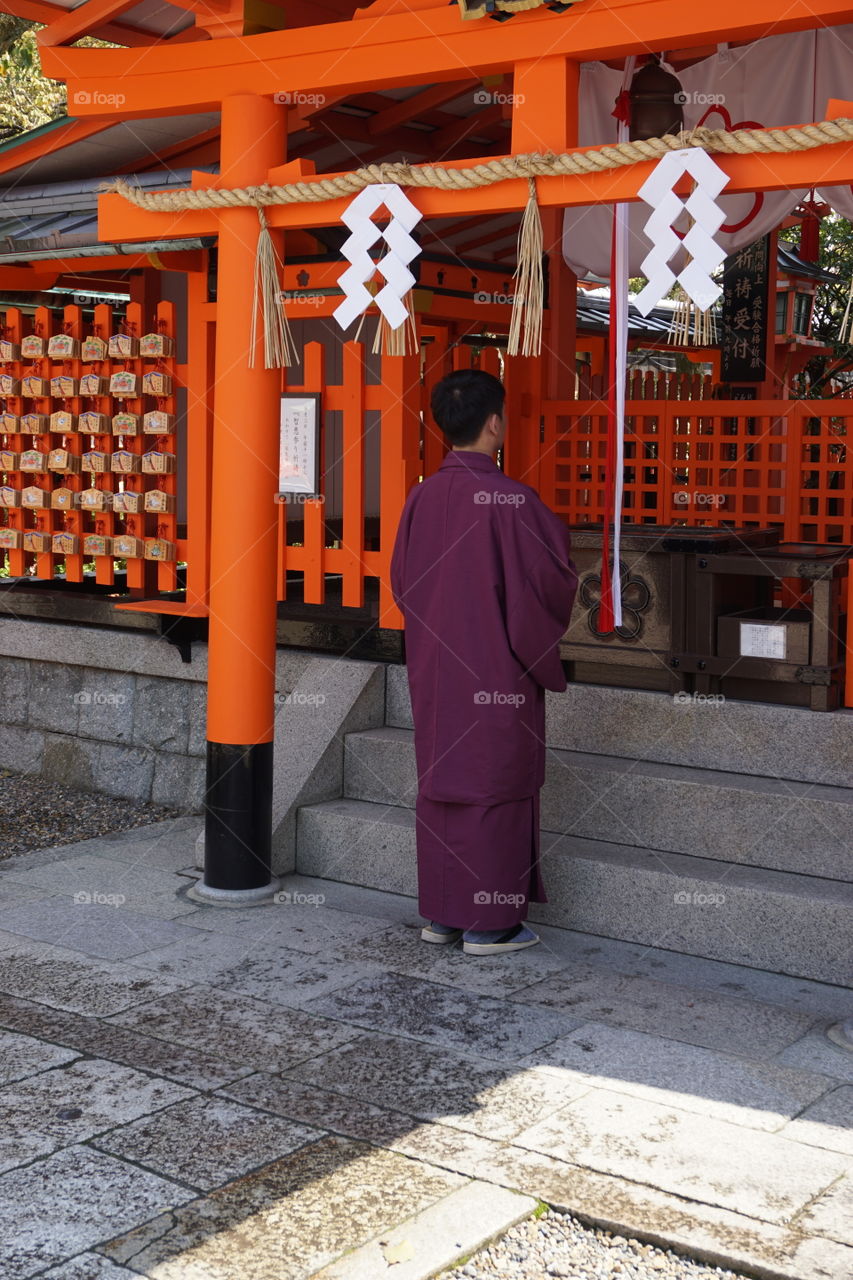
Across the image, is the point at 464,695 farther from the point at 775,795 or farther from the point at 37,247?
the point at 37,247

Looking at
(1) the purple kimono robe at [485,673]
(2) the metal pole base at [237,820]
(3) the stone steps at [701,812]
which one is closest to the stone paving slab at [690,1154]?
(1) the purple kimono robe at [485,673]

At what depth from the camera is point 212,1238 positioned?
317 centimetres

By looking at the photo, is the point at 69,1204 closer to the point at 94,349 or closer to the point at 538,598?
the point at 538,598

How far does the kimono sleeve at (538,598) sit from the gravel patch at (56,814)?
2949 mm

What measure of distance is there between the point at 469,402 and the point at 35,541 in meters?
3.57

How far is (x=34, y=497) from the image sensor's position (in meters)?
7.64

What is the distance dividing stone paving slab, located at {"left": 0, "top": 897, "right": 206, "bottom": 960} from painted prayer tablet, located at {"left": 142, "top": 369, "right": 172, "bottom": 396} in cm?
264

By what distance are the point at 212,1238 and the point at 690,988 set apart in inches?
82.0

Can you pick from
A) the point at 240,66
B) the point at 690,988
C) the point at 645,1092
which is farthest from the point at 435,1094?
the point at 240,66

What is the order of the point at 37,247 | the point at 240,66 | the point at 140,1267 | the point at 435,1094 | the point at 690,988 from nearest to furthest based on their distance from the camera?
the point at 140,1267
the point at 435,1094
the point at 690,988
the point at 240,66
the point at 37,247

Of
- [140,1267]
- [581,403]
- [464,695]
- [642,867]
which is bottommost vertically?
[140,1267]

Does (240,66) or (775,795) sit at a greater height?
(240,66)

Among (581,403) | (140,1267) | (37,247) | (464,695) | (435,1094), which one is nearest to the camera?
(140,1267)

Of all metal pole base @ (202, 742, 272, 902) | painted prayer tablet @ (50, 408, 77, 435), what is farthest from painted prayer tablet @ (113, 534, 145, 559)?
metal pole base @ (202, 742, 272, 902)
